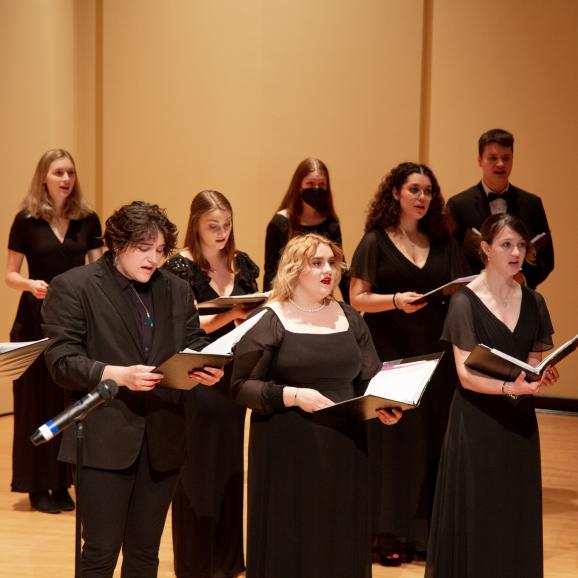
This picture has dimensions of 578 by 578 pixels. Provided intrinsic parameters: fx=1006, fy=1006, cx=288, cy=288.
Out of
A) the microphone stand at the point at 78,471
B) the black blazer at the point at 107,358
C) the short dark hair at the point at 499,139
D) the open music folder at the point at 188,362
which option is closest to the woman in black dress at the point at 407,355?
the short dark hair at the point at 499,139

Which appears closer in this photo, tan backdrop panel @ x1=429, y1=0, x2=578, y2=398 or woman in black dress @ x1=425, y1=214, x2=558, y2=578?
woman in black dress @ x1=425, y1=214, x2=558, y2=578

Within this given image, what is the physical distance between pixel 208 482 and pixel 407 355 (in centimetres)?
111

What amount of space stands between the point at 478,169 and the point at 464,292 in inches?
159

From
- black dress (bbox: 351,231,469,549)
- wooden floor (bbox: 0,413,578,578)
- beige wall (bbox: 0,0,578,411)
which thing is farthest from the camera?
beige wall (bbox: 0,0,578,411)

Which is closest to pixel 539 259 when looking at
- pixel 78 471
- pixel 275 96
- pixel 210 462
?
pixel 210 462

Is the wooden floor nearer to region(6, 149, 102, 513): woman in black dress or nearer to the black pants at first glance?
region(6, 149, 102, 513): woman in black dress

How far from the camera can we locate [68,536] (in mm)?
5000

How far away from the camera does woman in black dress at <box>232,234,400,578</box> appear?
137 inches

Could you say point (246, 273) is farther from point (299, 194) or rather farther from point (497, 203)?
point (497, 203)

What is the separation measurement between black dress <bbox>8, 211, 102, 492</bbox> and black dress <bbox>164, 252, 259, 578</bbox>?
1.39m

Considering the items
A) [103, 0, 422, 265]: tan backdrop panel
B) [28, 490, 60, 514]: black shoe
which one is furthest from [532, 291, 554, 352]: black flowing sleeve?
[103, 0, 422, 265]: tan backdrop panel

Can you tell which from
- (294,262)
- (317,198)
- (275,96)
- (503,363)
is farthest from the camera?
(275,96)

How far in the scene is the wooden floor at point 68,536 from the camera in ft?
14.9

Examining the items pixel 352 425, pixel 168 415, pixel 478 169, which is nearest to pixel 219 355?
pixel 168 415
